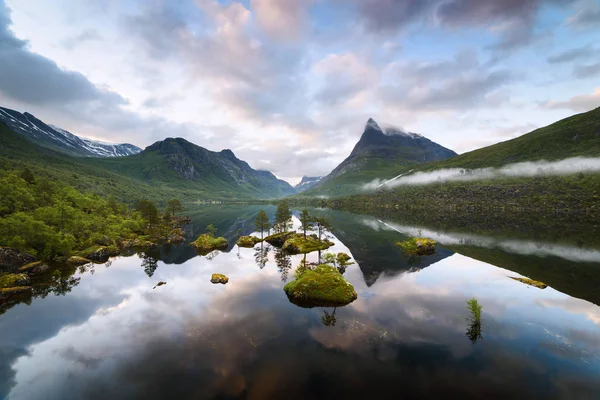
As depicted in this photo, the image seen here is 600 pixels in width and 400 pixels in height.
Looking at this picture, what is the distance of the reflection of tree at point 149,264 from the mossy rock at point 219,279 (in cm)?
1204

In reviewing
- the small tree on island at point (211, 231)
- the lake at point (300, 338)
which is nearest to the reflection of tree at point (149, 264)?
the lake at point (300, 338)

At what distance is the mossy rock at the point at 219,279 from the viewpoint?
39569 millimetres

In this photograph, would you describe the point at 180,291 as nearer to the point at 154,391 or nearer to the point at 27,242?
the point at 154,391

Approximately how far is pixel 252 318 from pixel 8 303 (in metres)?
30.4

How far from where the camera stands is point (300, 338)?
2225cm

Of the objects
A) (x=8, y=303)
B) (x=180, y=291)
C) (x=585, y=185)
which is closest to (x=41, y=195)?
(x=8, y=303)

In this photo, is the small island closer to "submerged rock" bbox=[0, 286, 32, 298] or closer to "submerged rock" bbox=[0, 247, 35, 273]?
"submerged rock" bbox=[0, 247, 35, 273]

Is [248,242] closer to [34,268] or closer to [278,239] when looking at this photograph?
[278,239]


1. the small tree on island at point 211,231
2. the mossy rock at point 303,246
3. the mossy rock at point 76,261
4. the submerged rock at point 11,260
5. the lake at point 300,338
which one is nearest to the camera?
the lake at point 300,338

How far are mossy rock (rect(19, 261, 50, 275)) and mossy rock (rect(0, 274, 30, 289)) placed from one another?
468 cm

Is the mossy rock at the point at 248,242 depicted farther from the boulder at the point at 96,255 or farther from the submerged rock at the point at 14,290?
the submerged rock at the point at 14,290

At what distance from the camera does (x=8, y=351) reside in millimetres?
20953

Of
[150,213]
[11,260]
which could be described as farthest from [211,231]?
[11,260]

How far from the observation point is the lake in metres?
16.5
